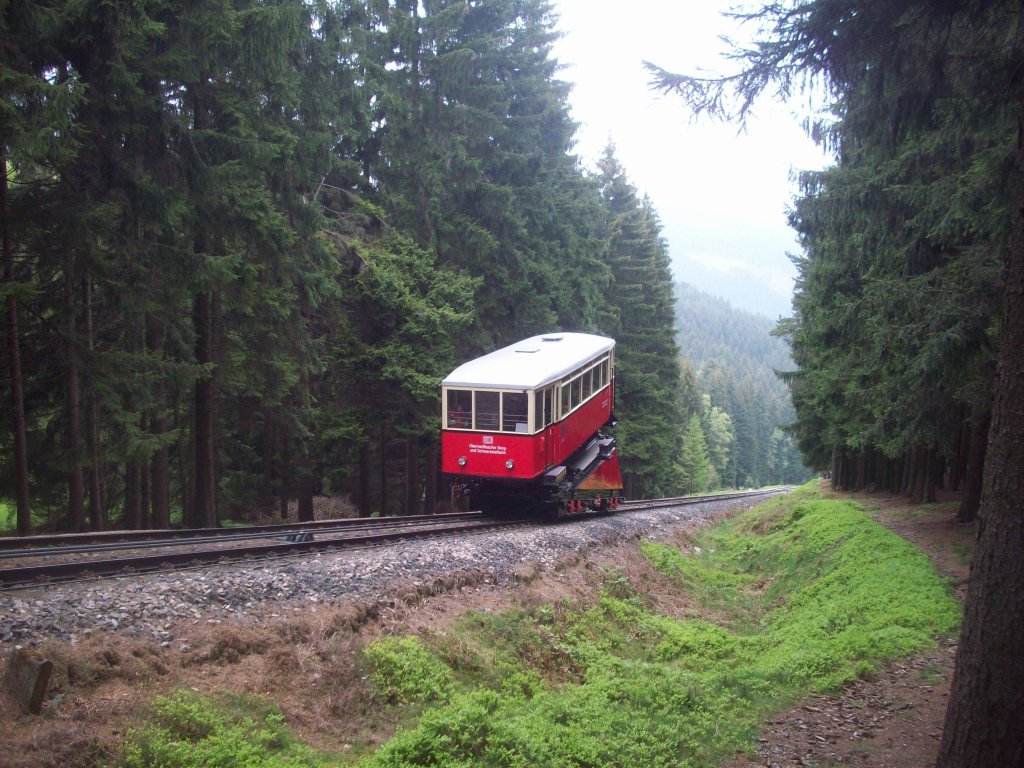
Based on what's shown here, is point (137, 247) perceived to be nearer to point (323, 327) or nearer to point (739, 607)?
point (323, 327)

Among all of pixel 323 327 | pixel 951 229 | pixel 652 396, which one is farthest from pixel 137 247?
pixel 652 396

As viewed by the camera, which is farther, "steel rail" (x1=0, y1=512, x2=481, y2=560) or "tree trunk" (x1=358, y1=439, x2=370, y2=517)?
"tree trunk" (x1=358, y1=439, x2=370, y2=517)

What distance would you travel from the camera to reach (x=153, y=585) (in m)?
7.10

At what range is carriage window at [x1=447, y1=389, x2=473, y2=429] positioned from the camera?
15188 millimetres

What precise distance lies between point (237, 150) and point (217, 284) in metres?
2.46

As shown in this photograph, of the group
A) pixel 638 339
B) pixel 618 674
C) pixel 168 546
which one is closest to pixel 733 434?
pixel 638 339

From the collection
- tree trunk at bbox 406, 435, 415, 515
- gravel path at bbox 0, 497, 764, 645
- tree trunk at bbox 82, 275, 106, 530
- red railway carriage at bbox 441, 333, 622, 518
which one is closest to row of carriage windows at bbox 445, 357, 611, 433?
red railway carriage at bbox 441, 333, 622, 518

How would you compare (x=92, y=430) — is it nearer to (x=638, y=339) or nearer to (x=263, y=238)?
(x=263, y=238)

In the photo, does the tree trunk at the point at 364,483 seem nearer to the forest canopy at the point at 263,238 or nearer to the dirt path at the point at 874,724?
the forest canopy at the point at 263,238

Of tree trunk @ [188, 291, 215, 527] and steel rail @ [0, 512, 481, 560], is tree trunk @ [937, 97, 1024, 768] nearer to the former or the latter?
steel rail @ [0, 512, 481, 560]

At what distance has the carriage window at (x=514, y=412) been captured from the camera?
14.7m

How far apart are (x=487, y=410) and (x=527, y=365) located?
147 centimetres

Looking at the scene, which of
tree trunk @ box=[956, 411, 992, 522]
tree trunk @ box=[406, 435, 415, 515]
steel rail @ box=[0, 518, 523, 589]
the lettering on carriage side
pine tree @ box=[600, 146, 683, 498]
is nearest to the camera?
steel rail @ box=[0, 518, 523, 589]

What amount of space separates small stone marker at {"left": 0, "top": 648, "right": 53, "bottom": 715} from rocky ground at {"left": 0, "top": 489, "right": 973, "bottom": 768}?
0.08 m
